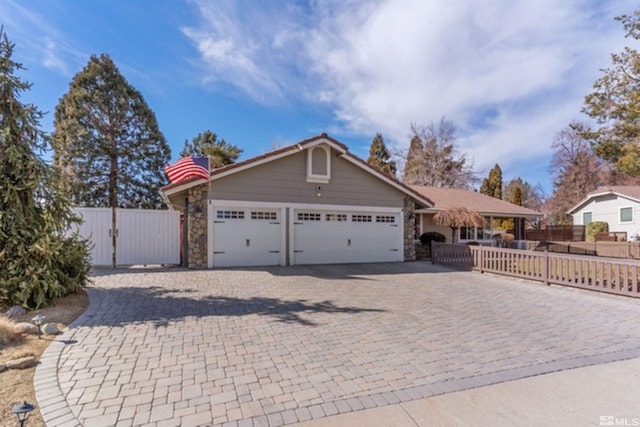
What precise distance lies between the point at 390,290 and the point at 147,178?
63.2ft

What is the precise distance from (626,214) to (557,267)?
72.6ft

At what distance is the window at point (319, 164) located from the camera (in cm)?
1226

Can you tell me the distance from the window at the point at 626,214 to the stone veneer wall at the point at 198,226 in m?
29.2

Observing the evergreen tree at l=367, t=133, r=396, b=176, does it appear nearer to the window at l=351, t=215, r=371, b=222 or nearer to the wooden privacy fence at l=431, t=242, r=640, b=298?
the window at l=351, t=215, r=371, b=222

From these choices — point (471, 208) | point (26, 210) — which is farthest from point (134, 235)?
point (471, 208)

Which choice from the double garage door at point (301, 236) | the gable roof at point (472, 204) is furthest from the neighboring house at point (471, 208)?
the double garage door at point (301, 236)

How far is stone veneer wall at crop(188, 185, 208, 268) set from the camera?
10.8 metres

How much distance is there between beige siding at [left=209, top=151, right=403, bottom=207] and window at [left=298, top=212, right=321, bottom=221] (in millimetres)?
497

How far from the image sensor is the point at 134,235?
1103 centimetres

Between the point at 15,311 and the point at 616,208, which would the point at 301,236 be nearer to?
the point at 15,311

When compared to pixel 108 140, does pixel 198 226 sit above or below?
below

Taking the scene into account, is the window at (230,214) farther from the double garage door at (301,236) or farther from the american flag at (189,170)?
the american flag at (189,170)

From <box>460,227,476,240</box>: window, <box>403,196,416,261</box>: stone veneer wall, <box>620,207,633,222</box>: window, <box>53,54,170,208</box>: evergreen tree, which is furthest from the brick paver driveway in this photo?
<box>620,207,633,222</box>: window

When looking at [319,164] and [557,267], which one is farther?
[319,164]
